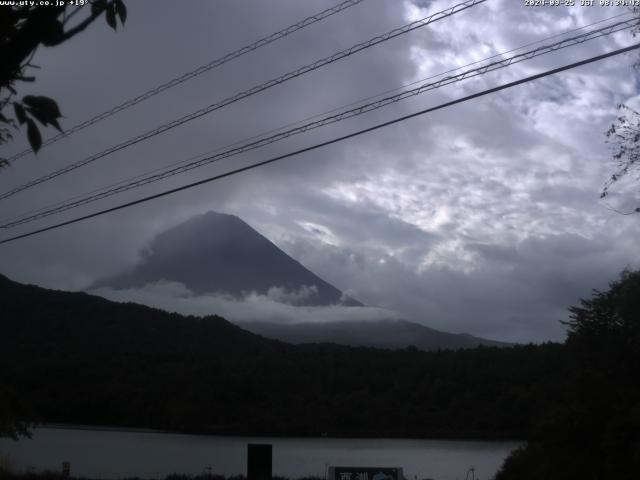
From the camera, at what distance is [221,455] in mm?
34719

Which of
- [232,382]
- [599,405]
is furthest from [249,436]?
[599,405]

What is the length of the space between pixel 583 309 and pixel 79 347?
3885 centimetres

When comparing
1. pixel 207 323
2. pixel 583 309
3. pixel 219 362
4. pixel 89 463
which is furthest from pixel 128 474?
pixel 207 323

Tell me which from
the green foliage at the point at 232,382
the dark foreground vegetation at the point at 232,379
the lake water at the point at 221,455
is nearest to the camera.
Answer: the lake water at the point at 221,455

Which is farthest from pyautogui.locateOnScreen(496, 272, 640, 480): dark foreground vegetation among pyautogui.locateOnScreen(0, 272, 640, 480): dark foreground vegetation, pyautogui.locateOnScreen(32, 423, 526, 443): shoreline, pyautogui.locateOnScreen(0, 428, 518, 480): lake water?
pyautogui.locateOnScreen(32, 423, 526, 443): shoreline

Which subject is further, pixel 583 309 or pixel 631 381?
pixel 583 309

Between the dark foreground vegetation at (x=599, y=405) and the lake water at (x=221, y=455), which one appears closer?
the dark foreground vegetation at (x=599, y=405)

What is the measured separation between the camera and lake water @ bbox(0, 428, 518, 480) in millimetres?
28859

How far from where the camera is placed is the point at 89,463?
30328 millimetres

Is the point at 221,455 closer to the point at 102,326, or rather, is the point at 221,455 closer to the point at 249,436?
the point at 249,436

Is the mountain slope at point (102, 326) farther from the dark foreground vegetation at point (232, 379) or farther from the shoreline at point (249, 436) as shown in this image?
the shoreline at point (249, 436)

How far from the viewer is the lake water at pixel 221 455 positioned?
28859mm

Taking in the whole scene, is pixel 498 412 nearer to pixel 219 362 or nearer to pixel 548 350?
pixel 548 350

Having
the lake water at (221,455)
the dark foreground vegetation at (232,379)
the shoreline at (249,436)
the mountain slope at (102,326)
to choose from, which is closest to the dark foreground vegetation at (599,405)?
the lake water at (221,455)
